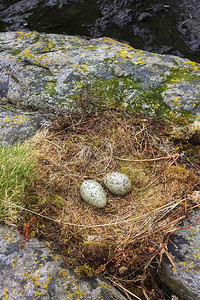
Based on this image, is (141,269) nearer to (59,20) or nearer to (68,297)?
A: (68,297)

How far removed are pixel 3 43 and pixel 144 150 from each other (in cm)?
310

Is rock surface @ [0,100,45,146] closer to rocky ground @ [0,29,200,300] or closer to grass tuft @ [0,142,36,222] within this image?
rocky ground @ [0,29,200,300]

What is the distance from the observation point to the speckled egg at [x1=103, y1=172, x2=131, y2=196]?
2613mm

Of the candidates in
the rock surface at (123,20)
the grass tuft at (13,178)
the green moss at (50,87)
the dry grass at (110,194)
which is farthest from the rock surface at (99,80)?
the rock surface at (123,20)

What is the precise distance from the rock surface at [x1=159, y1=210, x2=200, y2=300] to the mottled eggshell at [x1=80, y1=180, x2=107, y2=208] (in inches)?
28.0

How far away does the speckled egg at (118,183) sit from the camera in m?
2.61

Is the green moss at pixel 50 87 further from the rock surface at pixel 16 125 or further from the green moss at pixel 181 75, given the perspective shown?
the green moss at pixel 181 75

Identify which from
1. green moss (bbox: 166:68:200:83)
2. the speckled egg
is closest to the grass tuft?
the speckled egg

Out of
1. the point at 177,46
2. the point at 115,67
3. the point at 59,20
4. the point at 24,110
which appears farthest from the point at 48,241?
the point at 59,20

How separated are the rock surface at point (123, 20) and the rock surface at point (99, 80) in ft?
8.29

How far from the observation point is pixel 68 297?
5.95 feet

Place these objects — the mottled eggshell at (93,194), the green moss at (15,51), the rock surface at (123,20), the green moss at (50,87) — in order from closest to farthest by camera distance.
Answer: the mottled eggshell at (93,194)
the green moss at (50,87)
the green moss at (15,51)
the rock surface at (123,20)

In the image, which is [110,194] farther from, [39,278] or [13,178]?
[39,278]

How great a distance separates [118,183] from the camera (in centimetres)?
261
